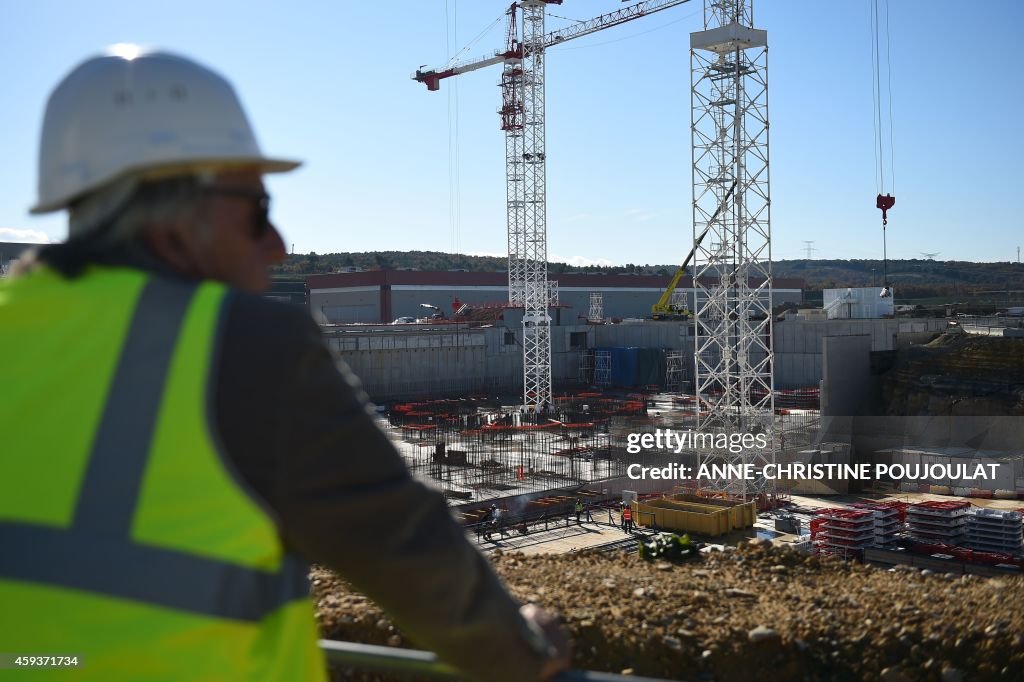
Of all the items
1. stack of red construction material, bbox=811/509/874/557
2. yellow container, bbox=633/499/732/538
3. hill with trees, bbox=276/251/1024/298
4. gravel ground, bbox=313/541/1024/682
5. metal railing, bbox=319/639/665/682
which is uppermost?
hill with trees, bbox=276/251/1024/298

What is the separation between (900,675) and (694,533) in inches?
437

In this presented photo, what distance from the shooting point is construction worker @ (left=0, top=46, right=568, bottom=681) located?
2.48 feet

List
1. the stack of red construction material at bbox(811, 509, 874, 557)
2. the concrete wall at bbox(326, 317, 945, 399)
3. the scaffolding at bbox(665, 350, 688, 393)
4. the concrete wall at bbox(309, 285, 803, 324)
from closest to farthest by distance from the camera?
the stack of red construction material at bbox(811, 509, 874, 557), the concrete wall at bbox(326, 317, 945, 399), the scaffolding at bbox(665, 350, 688, 393), the concrete wall at bbox(309, 285, 803, 324)

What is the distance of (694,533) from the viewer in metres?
16.6

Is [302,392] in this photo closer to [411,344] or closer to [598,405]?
[598,405]

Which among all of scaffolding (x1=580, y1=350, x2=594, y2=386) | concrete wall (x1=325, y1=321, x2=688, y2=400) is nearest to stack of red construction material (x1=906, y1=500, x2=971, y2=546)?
concrete wall (x1=325, y1=321, x2=688, y2=400)

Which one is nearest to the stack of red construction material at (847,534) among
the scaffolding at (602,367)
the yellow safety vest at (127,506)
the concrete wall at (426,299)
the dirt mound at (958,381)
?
the dirt mound at (958,381)

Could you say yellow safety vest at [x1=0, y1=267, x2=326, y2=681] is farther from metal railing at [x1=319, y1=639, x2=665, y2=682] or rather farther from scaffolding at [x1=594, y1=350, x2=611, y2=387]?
scaffolding at [x1=594, y1=350, x2=611, y2=387]

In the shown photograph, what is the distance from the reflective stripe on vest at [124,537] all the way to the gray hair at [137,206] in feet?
0.58

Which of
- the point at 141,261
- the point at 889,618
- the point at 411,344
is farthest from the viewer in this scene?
the point at 411,344

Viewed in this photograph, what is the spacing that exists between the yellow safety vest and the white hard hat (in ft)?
0.60

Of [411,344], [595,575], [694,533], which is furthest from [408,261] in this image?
[595,575]

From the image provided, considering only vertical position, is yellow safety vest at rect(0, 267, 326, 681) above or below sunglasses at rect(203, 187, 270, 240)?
below

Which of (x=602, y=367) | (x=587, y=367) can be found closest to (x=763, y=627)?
(x=602, y=367)
